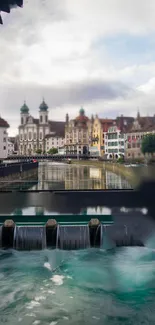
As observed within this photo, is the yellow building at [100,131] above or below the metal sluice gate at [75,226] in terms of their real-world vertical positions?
above

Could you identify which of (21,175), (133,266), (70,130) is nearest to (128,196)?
(133,266)

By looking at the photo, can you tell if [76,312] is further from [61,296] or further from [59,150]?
[59,150]

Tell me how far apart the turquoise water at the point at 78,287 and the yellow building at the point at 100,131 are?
120 metres

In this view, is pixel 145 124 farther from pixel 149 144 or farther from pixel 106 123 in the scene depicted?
pixel 106 123

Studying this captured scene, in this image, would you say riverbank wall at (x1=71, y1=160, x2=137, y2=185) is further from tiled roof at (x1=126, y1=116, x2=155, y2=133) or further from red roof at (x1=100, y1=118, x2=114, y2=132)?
red roof at (x1=100, y1=118, x2=114, y2=132)

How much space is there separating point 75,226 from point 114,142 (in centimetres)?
10852

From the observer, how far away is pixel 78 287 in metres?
14.8

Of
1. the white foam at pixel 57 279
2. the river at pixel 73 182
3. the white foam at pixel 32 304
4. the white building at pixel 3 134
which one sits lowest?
the white foam at pixel 32 304

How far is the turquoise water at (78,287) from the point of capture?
12.5 metres

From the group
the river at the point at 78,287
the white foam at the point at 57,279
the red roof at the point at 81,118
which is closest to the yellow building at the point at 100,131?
the red roof at the point at 81,118

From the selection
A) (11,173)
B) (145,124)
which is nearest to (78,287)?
(11,173)

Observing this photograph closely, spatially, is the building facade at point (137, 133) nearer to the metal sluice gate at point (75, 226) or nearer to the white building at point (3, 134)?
the white building at point (3, 134)

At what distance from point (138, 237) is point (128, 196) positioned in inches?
212

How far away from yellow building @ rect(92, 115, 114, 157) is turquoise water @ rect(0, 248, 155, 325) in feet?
393
